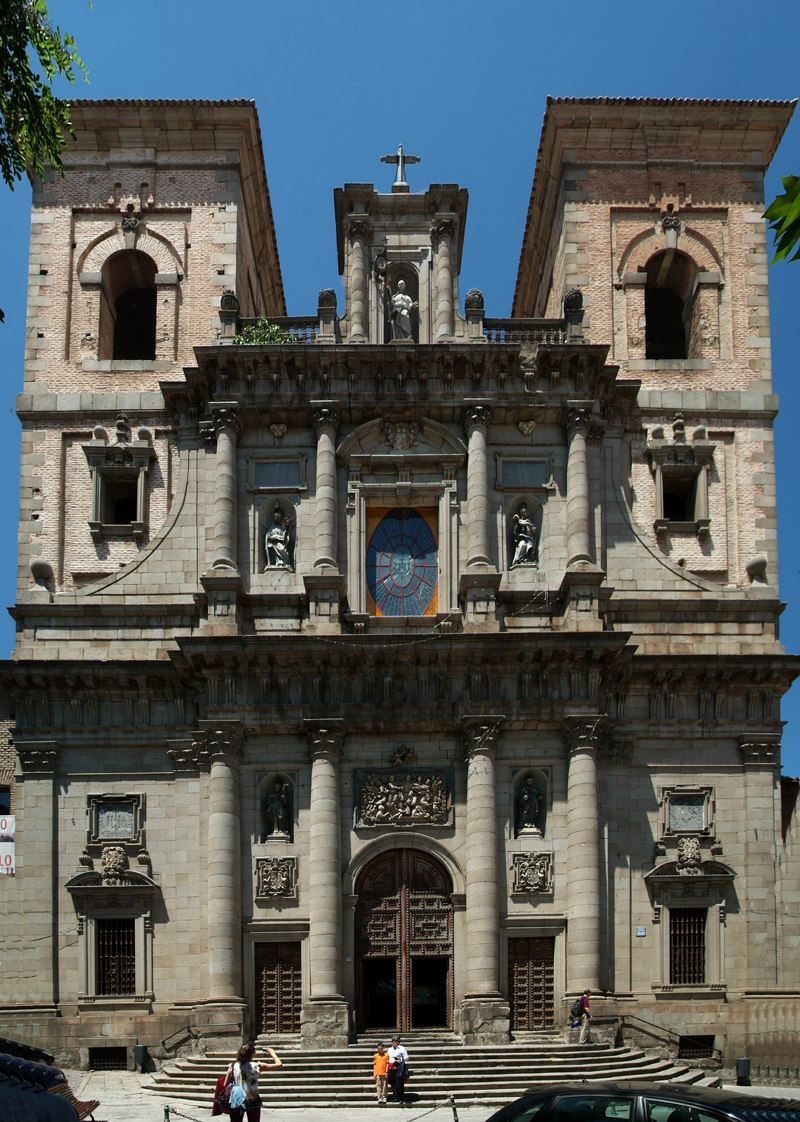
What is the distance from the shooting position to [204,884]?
30.4 meters

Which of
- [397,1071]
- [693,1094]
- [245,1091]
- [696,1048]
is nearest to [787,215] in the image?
[693,1094]

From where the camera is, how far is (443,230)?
34.2m

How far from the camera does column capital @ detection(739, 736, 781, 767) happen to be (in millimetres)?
31469

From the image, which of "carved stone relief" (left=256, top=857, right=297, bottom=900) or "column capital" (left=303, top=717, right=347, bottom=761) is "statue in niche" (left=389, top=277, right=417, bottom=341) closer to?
"column capital" (left=303, top=717, right=347, bottom=761)

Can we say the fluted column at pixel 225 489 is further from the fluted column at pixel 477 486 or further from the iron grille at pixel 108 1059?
the iron grille at pixel 108 1059

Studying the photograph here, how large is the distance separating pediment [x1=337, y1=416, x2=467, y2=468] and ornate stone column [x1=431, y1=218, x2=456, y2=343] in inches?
88.2

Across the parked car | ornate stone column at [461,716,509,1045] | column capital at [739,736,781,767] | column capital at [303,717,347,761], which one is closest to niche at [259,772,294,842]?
column capital at [303,717,347,761]

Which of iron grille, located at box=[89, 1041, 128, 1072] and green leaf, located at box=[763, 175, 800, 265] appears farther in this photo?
iron grille, located at box=[89, 1041, 128, 1072]

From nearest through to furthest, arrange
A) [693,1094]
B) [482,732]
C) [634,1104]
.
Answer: [693,1094] < [634,1104] < [482,732]

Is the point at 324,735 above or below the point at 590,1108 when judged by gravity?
above

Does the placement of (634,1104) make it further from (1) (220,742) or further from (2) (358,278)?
(2) (358,278)

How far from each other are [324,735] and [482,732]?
337cm

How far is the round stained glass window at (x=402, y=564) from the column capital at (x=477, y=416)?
241 cm

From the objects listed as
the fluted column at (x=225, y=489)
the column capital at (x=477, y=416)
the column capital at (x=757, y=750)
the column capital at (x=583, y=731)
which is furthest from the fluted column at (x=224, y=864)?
the column capital at (x=757, y=750)
